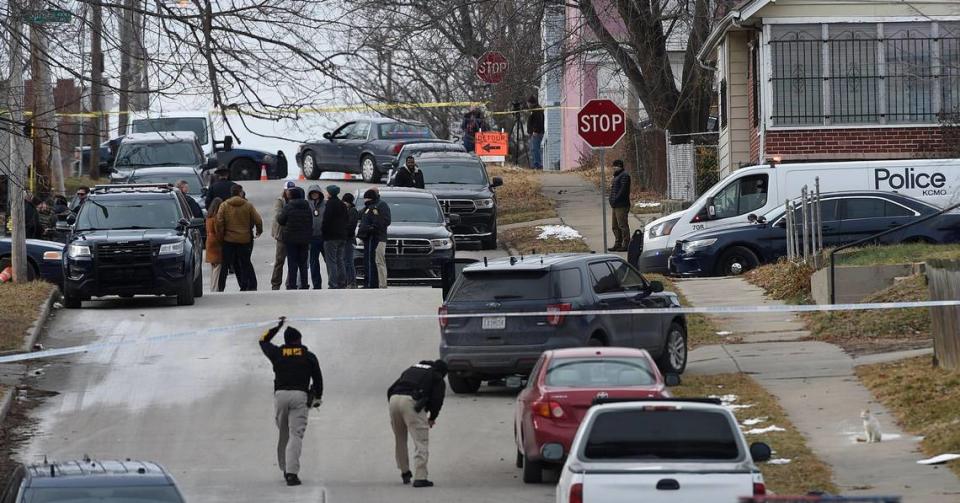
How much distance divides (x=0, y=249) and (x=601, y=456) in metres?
19.6

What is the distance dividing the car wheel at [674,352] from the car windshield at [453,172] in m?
14.4

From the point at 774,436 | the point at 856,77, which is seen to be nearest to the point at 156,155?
the point at 856,77

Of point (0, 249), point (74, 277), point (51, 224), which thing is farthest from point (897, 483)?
point (51, 224)

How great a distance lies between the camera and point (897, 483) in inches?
518

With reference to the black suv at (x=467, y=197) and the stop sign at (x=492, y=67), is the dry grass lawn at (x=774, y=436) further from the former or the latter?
the stop sign at (x=492, y=67)

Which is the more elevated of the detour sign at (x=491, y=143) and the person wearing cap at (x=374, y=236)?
the detour sign at (x=491, y=143)

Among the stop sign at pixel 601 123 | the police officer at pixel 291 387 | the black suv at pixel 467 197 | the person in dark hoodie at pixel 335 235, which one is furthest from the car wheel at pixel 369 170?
the police officer at pixel 291 387

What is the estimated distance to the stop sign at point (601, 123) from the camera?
78.1ft

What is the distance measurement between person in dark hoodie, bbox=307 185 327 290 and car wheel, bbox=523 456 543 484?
13538mm

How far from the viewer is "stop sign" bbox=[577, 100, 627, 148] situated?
23797 mm

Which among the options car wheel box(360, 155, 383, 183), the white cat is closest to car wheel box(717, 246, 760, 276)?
the white cat

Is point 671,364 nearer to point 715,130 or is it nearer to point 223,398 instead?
point 223,398

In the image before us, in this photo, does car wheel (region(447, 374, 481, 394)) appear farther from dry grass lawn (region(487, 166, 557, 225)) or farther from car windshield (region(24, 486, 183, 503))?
dry grass lawn (region(487, 166, 557, 225))

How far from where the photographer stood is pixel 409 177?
32.9 metres
